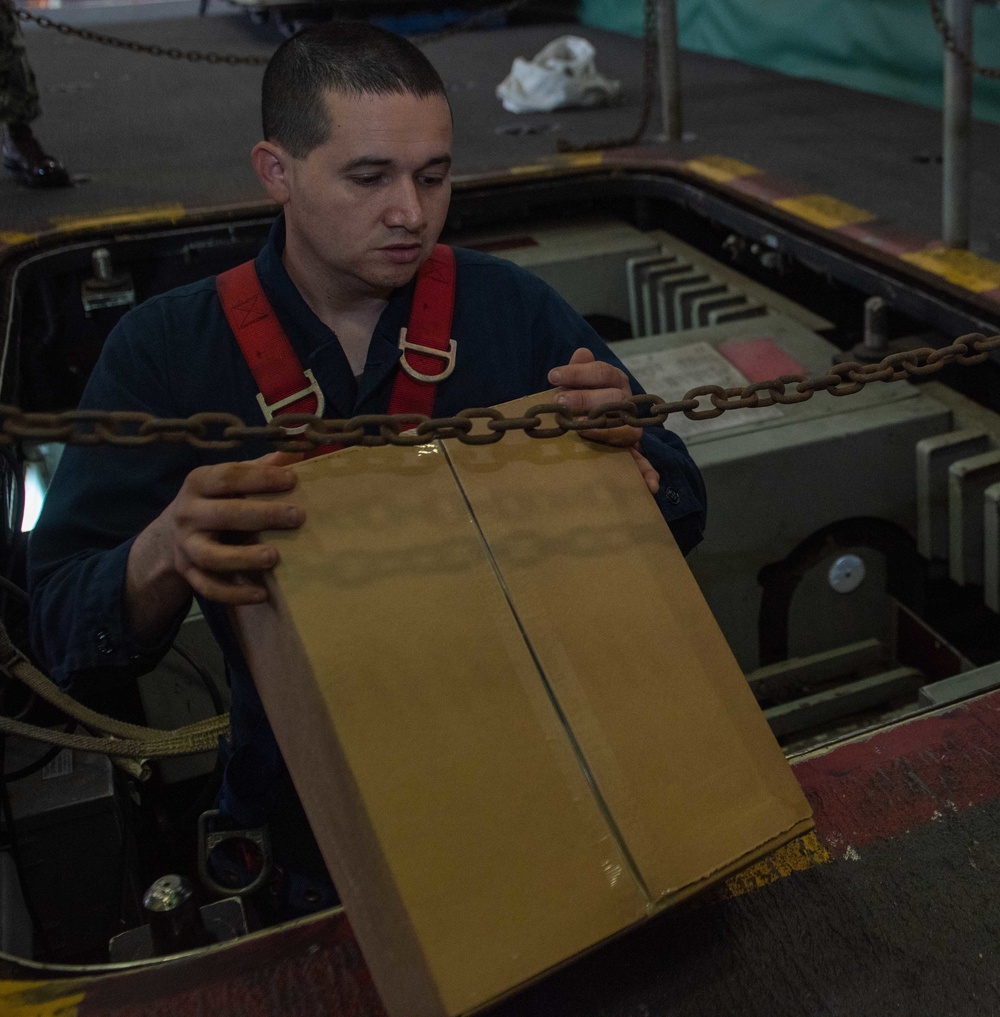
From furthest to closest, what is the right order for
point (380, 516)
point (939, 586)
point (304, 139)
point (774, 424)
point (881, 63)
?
1. point (881, 63)
2. point (939, 586)
3. point (774, 424)
4. point (304, 139)
5. point (380, 516)

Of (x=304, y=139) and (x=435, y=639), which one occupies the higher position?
(x=304, y=139)

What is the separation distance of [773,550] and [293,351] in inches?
53.7

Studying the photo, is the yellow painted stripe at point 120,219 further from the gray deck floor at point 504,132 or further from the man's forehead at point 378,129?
the man's forehead at point 378,129

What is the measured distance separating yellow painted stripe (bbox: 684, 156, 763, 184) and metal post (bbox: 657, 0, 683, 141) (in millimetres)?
420

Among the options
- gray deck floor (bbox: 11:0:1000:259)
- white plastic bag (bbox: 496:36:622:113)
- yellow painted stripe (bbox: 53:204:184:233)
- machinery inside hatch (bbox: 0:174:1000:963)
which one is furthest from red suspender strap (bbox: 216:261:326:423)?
white plastic bag (bbox: 496:36:622:113)

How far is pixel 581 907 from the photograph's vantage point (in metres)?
0.99

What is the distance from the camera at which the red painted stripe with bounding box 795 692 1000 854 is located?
1.32 metres

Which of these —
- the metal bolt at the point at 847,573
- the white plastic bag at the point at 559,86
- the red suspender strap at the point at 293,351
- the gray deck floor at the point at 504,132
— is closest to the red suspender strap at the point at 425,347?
the red suspender strap at the point at 293,351

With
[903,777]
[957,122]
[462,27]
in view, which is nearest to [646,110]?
[462,27]

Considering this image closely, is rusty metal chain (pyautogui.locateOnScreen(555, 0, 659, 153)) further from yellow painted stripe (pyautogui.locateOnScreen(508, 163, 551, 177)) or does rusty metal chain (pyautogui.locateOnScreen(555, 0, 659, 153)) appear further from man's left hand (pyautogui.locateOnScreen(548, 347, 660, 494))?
man's left hand (pyautogui.locateOnScreen(548, 347, 660, 494))

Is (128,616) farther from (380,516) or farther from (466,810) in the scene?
(466,810)

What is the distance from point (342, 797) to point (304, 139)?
Answer: 36.8 inches

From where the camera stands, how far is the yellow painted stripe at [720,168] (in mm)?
3703

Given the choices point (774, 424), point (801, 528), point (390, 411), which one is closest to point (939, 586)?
point (801, 528)
